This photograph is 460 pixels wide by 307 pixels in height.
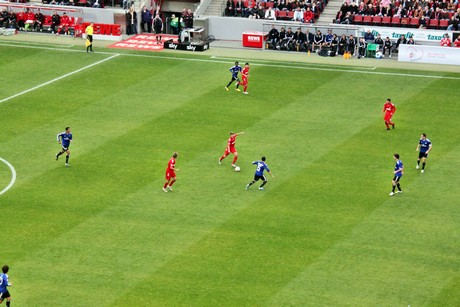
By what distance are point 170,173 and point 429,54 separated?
109 ft

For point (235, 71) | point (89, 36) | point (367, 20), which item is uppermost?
point (367, 20)

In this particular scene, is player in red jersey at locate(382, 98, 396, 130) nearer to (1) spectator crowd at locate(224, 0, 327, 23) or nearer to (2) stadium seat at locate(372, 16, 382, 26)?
(2) stadium seat at locate(372, 16, 382, 26)

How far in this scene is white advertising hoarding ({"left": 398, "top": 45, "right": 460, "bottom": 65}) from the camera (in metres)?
77.8

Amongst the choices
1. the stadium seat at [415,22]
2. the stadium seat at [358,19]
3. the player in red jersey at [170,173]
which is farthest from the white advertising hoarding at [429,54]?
the player in red jersey at [170,173]

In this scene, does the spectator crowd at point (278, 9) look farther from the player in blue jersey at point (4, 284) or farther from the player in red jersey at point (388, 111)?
the player in blue jersey at point (4, 284)

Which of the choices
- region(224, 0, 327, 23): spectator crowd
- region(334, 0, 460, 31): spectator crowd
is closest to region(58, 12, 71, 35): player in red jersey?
region(224, 0, 327, 23): spectator crowd

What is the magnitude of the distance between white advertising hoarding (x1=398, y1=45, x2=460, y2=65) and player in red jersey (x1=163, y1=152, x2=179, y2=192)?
32040 millimetres

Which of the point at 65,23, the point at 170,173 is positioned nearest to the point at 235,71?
the point at 170,173

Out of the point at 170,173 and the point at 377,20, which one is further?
the point at 377,20

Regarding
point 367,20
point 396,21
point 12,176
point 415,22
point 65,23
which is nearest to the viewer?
point 12,176

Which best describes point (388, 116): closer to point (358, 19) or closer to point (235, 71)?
point (235, 71)

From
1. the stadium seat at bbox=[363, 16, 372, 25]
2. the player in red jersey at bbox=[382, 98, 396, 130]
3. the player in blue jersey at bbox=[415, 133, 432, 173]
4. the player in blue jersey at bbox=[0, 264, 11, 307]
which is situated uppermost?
the stadium seat at bbox=[363, 16, 372, 25]

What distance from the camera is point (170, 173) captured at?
52.3m

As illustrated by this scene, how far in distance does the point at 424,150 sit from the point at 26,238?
71.7 feet
